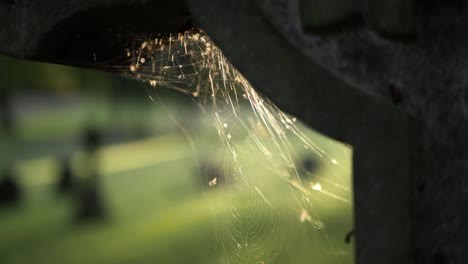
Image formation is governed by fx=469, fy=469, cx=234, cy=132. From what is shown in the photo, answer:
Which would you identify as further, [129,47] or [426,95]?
[129,47]

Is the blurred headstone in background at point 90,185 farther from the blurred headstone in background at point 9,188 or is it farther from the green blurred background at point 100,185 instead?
the blurred headstone in background at point 9,188

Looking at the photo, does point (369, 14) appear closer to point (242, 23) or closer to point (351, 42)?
point (351, 42)

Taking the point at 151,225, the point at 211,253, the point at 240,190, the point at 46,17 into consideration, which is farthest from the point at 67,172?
the point at 46,17

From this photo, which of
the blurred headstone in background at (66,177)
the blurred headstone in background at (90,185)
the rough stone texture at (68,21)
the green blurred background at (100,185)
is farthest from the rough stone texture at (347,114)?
the blurred headstone in background at (66,177)

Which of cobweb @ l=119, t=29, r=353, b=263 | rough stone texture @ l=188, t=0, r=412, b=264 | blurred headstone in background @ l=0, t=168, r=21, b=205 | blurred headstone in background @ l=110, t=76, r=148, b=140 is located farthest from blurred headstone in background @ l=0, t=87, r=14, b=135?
rough stone texture @ l=188, t=0, r=412, b=264

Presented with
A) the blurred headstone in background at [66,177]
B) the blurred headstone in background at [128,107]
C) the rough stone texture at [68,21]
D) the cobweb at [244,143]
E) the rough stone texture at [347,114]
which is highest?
the rough stone texture at [68,21]

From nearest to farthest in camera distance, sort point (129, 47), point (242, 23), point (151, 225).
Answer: point (242, 23) → point (129, 47) → point (151, 225)

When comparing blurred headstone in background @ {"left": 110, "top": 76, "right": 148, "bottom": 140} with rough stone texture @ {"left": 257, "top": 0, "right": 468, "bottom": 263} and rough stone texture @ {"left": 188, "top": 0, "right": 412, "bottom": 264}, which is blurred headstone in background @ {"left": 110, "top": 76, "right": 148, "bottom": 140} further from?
rough stone texture @ {"left": 257, "top": 0, "right": 468, "bottom": 263}
